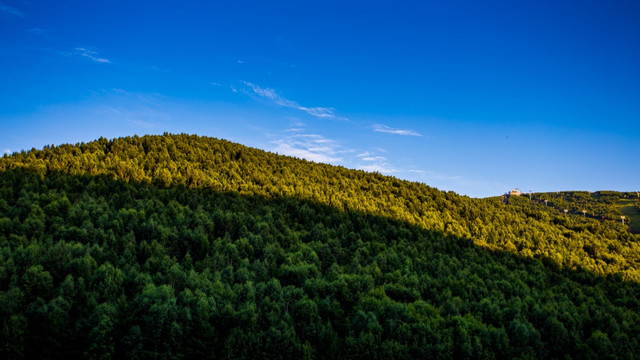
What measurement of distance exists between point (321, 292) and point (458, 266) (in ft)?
96.1

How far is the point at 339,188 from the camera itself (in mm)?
81625

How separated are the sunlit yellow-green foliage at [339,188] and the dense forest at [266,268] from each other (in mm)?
519

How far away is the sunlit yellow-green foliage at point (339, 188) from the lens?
195ft

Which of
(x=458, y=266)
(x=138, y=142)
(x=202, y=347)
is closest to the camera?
(x=202, y=347)

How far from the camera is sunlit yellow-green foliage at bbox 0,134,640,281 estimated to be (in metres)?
59.4

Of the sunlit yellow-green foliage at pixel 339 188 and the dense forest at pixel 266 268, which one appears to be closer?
the dense forest at pixel 266 268

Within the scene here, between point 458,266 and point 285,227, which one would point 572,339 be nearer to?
point 458,266

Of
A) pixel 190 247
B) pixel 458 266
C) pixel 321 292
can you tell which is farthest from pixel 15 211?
pixel 458 266

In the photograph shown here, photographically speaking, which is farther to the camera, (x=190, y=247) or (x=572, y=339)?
(x=190, y=247)

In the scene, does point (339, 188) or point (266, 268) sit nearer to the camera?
point (266, 268)

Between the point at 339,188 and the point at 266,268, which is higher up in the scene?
the point at 339,188

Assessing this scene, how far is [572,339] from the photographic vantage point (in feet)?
97.2

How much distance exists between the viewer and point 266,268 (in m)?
34.6

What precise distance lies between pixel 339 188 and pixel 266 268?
48.8m
